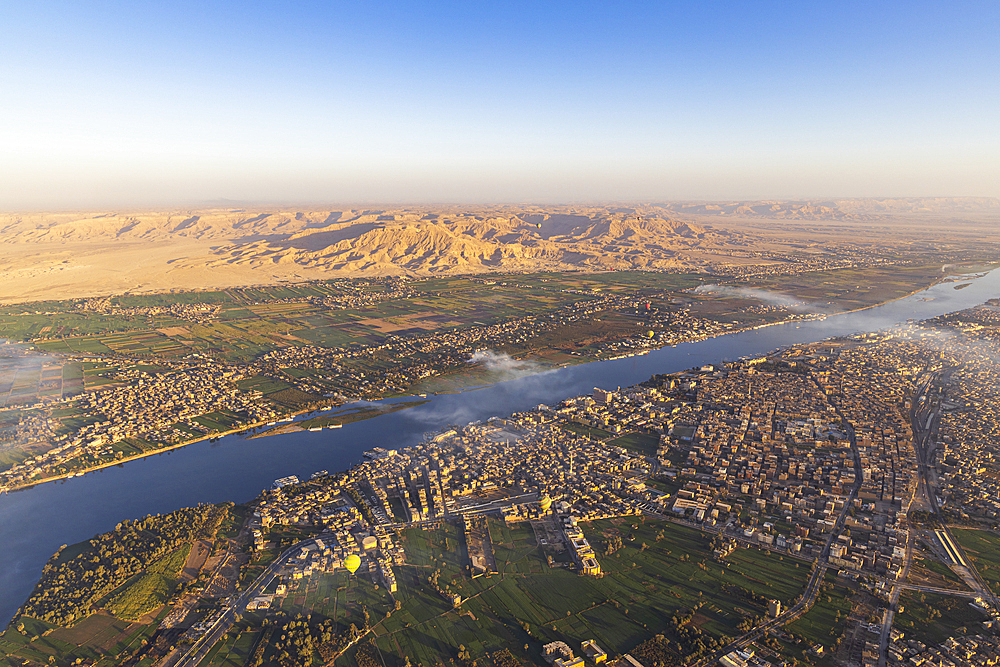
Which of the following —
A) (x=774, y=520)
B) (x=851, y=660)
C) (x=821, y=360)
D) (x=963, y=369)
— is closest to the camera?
(x=851, y=660)

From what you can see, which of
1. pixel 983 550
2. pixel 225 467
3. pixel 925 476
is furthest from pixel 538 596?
pixel 925 476

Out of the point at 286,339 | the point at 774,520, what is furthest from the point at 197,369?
the point at 774,520

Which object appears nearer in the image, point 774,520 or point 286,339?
point 774,520

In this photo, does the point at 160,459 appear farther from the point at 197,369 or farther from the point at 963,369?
the point at 963,369

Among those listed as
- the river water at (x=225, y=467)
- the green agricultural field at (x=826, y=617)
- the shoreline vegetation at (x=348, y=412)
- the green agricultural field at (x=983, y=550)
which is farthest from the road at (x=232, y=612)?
the green agricultural field at (x=983, y=550)

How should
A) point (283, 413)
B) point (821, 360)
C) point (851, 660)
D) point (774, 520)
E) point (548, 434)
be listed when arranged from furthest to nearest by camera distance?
point (821, 360)
point (283, 413)
point (548, 434)
point (774, 520)
point (851, 660)

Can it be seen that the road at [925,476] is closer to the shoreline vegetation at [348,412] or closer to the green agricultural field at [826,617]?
the green agricultural field at [826,617]

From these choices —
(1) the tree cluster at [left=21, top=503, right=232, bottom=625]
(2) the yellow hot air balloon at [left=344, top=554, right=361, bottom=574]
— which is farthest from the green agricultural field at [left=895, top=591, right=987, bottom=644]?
(1) the tree cluster at [left=21, top=503, right=232, bottom=625]
